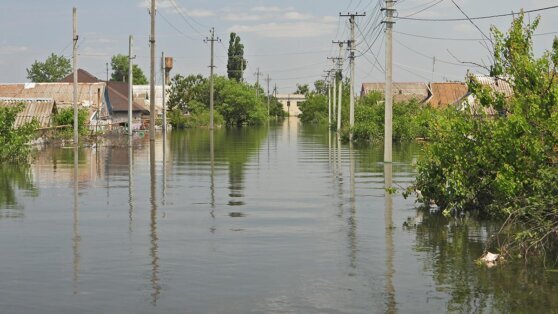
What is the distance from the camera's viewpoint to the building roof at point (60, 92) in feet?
222

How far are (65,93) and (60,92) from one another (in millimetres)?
472

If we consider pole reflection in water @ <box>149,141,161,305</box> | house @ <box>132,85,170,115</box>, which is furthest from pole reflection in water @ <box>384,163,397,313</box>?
house @ <box>132,85,170,115</box>

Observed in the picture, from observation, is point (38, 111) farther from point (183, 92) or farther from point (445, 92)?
point (183, 92)

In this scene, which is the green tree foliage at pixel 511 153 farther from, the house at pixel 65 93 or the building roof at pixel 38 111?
the house at pixel 65 93

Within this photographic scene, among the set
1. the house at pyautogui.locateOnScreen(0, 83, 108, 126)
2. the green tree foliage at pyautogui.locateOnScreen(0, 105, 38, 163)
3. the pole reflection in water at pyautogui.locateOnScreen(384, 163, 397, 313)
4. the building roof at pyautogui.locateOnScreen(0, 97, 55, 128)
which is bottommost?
the pole reflection in water at pyautogui.locateOnScreen(384, 163, 397, 313)

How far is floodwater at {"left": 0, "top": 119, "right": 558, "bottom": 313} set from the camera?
1085 centimetres

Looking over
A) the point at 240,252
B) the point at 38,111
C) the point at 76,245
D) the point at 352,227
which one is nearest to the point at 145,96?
the point at 38,111

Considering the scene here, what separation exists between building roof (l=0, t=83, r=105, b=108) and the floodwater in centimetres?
4201

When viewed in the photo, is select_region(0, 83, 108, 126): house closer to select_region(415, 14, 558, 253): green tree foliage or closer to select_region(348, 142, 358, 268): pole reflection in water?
select_region(348, 142, 358, 268): pole reflection in water

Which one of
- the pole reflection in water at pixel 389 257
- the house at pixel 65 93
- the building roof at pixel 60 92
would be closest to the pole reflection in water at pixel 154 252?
the pole reflection in water at pixel 389 257

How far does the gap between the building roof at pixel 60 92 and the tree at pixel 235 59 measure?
2598 inches

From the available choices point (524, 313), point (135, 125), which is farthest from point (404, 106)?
point (524, 313)

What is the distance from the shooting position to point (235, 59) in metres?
137

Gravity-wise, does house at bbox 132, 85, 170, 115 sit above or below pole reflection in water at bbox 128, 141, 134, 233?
above
